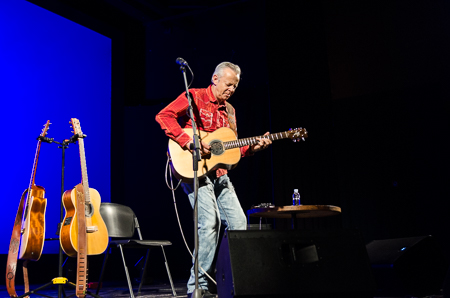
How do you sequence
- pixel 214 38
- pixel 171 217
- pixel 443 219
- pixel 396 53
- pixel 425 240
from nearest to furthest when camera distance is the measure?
pixel 425 240 → pixel 443 219 → pixel 396 53 → pixel 171 217 → pixel 214 38

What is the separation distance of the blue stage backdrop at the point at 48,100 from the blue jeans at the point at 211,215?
315cm

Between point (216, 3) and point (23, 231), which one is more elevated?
point (216, 3)

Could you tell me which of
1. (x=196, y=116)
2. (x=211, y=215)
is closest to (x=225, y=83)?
(x=196, y=116)

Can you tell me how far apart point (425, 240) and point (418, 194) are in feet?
9.04

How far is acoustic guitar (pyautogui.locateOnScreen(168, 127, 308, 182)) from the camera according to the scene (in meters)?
3.24

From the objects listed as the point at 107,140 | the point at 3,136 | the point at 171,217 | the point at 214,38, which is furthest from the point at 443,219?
the point at 3,136

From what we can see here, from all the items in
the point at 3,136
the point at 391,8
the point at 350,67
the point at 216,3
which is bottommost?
the point at 3,136

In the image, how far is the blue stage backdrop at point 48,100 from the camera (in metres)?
5.50

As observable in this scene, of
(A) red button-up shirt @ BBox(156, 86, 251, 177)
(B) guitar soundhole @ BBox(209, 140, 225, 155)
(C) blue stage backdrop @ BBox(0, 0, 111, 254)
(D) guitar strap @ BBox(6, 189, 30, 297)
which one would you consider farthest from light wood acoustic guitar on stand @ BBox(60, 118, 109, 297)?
(C) blue stage backdrop @ BBox(0, 0, 111, 254)

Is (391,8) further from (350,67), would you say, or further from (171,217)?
(171,217)

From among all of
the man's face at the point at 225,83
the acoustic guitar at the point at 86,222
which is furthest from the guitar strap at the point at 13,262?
the man's face at the point at 225,83

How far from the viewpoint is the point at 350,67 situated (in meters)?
6.17

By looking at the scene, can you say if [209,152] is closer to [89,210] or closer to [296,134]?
[296,134]

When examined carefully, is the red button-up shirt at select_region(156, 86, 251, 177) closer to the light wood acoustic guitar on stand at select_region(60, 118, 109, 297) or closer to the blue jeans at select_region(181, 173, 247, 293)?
the blue jeans at select_region(181, 173, 247, 293)
